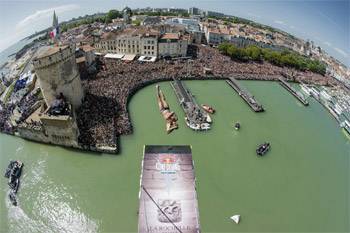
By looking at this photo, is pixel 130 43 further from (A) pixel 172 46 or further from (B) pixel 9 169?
(B) pixel 9 169

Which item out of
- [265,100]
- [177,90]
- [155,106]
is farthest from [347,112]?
[155,106]

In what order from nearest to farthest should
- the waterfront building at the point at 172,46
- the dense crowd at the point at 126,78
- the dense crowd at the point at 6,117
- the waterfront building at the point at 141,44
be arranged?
the dense crowd at the point at 126,78, the dense crowd at the point at 6,117, the waterfront building at the point at 141,44, the waterfront building at the point at 172,46

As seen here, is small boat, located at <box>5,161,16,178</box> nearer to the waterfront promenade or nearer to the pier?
the waterfront promenade

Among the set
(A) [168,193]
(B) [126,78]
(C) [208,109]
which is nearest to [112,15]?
(B) [126,78]

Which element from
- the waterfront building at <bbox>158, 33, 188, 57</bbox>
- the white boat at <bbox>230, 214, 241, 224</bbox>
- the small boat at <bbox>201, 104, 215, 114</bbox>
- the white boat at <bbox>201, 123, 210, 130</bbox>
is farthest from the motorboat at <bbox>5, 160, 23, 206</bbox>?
the waterfront building at <bbox>158, 33, 188, 57</bbox>

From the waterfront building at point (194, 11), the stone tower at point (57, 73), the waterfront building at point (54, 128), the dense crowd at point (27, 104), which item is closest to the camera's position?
the waterfront building at point (54, 128)

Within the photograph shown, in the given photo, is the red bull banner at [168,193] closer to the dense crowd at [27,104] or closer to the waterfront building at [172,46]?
the dense crowd at [27,104]

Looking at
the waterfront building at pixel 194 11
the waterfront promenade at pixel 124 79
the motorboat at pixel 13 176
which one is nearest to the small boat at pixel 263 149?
the waterfront promenade at pixel 124 79
